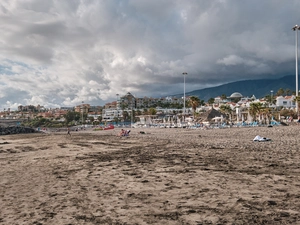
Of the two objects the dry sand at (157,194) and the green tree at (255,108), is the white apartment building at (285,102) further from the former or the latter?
the dry sand at (157,194)

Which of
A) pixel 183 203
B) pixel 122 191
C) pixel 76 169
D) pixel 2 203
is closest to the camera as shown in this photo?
pixel 183 203

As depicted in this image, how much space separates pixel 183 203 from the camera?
5098mm

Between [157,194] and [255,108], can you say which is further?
[255,108]

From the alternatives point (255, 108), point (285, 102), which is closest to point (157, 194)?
point (255, 108)

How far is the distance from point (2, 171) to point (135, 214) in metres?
7.34

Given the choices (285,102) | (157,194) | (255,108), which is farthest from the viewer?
(285,102)

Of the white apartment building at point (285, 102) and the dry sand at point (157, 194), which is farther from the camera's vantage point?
the white apartment building at point (285, 102)

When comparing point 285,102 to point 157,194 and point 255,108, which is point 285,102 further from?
point 157,194

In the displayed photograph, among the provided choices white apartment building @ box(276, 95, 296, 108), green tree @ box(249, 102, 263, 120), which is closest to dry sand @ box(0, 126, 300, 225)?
green tree @ box(249, 102, 263, 120)

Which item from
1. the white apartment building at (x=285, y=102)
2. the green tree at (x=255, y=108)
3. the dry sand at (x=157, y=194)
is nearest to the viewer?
the dry sand at (x=157, y=194)

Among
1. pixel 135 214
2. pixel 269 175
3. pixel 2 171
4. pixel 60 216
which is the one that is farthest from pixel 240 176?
pixel 2 171

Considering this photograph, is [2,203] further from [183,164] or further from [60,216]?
[183,164]

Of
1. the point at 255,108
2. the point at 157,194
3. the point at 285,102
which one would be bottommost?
the point at 157,194

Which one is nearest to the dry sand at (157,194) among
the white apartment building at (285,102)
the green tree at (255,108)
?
the green tree at (255,108)
